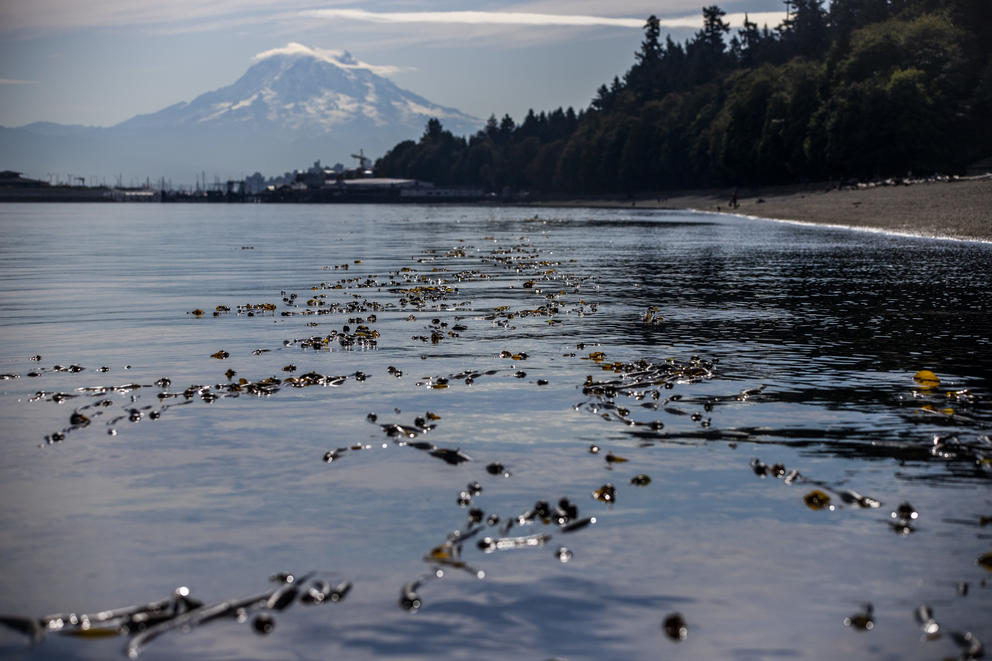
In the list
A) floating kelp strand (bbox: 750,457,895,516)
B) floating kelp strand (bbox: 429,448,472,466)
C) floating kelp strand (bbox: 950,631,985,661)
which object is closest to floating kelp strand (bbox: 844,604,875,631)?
floating kelp strand (bbox: 950,631,985,661)

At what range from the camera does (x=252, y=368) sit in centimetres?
1880

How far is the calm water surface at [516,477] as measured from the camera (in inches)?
292

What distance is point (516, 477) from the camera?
11.1m

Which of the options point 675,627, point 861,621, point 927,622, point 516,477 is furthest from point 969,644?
point 516,477

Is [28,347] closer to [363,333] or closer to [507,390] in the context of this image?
[363,333]

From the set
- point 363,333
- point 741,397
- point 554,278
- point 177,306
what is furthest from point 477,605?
point 554,278

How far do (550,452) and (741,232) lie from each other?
73282 millimetres

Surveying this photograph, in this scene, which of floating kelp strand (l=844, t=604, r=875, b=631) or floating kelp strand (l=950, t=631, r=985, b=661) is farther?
Answer: floating kelp strand (l=844, t=604, r=875, b=631)

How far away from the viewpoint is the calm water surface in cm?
741

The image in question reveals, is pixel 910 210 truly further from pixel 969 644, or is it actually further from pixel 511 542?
pixel 969 644

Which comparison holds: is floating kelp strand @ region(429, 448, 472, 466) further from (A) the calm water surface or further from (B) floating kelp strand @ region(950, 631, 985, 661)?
(B) floating kelp strand @ region(950, 631, 985, 661)

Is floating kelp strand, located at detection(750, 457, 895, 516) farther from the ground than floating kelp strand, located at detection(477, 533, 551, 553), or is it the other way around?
floating kelp strand, located at detection(750, 457, 895, 516)

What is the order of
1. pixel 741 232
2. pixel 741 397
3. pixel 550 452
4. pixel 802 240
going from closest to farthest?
pixel 550 452
pixel 741 397
pixel 802 240
pixel 741 232

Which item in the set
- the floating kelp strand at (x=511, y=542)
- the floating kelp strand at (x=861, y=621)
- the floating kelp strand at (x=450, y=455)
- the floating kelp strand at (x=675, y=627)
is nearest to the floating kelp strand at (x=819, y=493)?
the floating kelp strand at (x=861, y=621)
